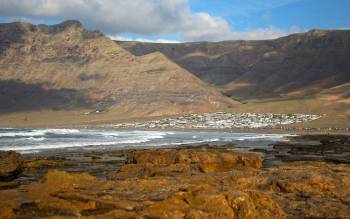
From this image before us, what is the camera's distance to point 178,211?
38.2ft

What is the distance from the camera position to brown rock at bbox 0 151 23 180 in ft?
85.5

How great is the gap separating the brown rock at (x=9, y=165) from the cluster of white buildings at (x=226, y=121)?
115 m

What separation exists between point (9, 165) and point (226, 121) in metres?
131

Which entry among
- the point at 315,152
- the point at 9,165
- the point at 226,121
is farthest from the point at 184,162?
the point at 226,121

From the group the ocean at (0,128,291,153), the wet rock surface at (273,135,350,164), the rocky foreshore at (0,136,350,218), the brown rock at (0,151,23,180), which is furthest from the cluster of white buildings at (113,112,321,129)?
the rocky foreshore at (0,136,350,218)

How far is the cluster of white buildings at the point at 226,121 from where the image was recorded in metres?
145

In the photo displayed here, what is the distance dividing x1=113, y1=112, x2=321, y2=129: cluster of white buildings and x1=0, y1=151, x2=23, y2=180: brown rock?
379ft


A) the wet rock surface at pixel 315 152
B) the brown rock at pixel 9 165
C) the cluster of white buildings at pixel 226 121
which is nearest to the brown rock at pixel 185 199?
the brown rock at pixel 9 165

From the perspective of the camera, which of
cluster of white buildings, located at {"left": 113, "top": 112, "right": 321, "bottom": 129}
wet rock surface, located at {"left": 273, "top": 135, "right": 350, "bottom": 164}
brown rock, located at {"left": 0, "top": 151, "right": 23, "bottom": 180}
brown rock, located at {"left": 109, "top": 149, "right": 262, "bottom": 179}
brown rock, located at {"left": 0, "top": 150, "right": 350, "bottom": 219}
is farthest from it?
cluster of white buildings, located at {"left": 113, "top": 112, "right": 321, "bottom": 129}

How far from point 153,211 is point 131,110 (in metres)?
187

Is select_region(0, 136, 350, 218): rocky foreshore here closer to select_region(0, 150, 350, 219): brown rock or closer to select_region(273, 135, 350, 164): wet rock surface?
select_region(0, 150, 350, 219): brown rock

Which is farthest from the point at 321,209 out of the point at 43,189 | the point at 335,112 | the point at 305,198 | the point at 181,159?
the point at 335,112

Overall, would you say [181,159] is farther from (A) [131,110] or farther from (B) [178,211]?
(A) [131,110]

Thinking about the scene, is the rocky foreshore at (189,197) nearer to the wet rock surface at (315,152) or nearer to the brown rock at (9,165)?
the brown rock at (9,165)
